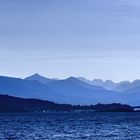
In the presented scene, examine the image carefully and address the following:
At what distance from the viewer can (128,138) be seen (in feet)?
339

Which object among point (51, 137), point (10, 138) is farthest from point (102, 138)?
point (10, 138)

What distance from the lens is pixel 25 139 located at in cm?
10300

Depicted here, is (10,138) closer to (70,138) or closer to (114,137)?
(70,138)

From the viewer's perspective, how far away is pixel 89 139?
102250 millimetres

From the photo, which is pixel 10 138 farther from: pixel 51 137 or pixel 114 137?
pixel 114 137

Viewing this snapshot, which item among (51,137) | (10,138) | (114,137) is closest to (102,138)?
(114,137)

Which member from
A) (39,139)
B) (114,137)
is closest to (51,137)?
(39,139)

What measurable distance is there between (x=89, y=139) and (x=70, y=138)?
393 centimetres

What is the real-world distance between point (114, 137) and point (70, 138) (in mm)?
8747

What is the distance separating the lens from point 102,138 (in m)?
105

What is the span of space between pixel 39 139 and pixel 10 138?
5699 mm

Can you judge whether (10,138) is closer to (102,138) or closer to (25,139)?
(25,139)

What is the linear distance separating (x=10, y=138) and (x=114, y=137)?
65.3ft

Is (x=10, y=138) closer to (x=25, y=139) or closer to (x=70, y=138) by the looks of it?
(x=25, y=139)
